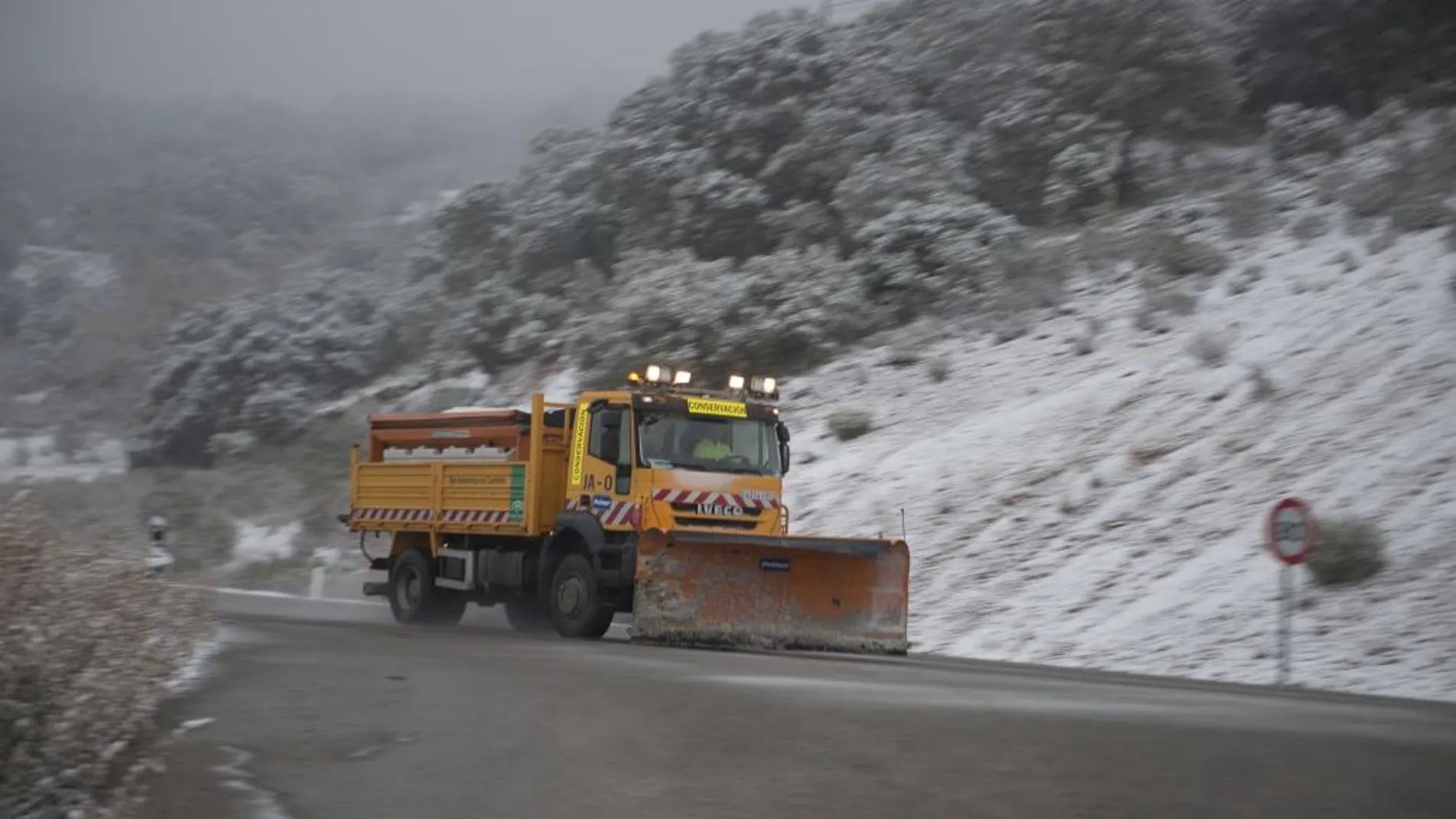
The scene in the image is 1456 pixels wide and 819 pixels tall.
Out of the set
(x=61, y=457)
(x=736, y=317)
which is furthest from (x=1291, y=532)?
(x=61, y=457)

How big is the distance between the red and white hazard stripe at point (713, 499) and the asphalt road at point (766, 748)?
14.8 feet

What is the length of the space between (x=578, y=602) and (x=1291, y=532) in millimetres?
7244

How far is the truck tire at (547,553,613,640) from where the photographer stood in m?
16.6

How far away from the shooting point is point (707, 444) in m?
17.0

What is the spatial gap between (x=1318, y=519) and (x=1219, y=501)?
5.91 feet

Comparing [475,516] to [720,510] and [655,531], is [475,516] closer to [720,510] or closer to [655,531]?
[720,510]

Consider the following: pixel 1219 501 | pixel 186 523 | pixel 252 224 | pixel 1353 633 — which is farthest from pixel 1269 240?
pixel 252 224

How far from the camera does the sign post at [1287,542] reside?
14164 millimetres

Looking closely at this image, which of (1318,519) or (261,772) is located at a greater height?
(1318,519)

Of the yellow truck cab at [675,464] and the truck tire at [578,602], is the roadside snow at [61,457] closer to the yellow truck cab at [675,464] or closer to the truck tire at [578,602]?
the truck tire at [578,602]

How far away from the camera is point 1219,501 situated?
61.9 ft

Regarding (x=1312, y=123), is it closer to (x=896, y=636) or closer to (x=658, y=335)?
(x=658, y=335)

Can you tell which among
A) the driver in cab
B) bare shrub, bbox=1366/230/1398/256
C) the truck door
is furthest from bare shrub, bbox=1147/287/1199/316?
the truck door

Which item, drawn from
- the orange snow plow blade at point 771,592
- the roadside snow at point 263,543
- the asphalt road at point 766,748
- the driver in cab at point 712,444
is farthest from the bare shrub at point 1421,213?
the roadside snow at point 263,543
